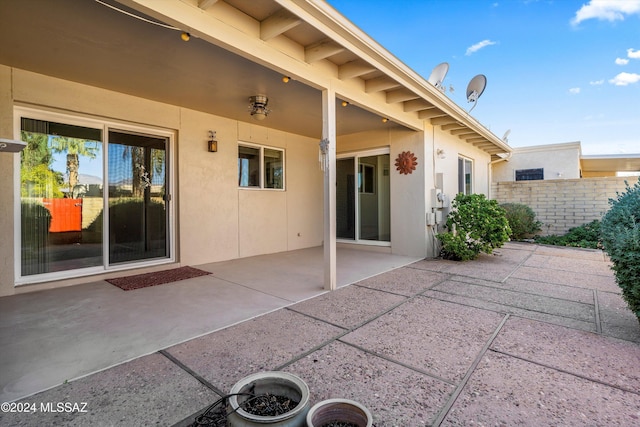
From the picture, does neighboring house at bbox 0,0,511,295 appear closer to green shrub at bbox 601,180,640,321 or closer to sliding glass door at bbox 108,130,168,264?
sliding glass door at bbox 108,130,168,264

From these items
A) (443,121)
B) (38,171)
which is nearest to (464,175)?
(443,121)

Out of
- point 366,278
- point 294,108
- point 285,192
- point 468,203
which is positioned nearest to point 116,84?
point 294,108

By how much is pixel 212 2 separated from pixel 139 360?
2833mm

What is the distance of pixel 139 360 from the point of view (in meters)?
2.16

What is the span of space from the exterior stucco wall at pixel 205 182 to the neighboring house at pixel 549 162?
8563mm

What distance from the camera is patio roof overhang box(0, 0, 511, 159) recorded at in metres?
2.63

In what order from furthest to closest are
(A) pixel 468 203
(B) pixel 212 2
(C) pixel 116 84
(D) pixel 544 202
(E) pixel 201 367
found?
(D) pixel 544 202
(A) pixel 468 203
(C) pixel 116 84
(B) pixel 212 2
(E) pixel 201 367

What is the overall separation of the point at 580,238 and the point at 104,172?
10568 mm

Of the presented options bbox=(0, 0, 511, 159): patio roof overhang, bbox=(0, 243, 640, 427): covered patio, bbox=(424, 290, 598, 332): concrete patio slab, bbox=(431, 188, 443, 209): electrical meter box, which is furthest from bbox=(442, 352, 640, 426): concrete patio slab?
bbox=(431, 188, 443, 209): electrical meter box

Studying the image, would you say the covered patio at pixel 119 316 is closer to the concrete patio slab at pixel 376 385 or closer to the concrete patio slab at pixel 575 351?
the concrete patio slab at pixel 376 385

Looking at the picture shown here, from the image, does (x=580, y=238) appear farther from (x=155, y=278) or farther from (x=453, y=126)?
(x=155, y=278)

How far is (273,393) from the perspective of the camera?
60.6 inches

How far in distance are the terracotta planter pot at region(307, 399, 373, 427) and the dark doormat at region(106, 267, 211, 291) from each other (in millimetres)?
3495

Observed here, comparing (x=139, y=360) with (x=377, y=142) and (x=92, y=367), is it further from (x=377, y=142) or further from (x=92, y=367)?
(x=377, y=142)
